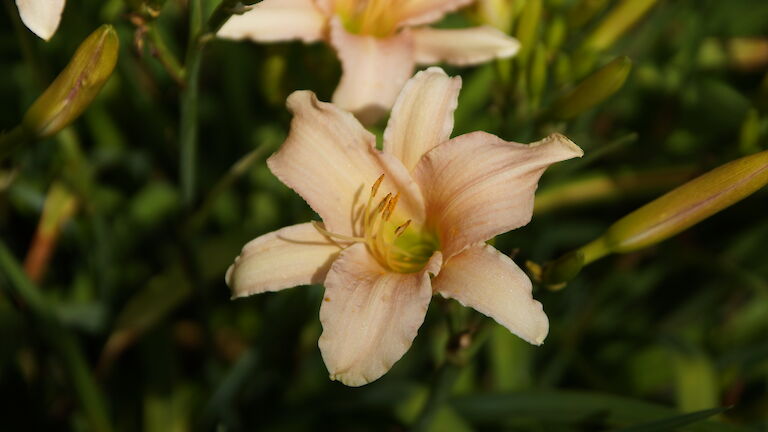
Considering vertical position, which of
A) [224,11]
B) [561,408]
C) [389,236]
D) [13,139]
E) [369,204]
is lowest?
[561,408]

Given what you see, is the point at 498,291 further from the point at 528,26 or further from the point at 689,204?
the point at 528,26

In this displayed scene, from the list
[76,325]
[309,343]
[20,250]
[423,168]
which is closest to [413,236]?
[423,168]

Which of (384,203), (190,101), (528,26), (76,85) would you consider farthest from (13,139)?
(528,26)

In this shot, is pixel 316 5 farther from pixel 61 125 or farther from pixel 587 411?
pixel 587 411

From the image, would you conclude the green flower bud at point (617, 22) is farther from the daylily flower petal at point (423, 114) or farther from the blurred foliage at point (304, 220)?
the daylily flower petal at point (423, 114)

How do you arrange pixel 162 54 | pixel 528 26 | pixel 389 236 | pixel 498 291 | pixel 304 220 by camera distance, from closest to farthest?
pixel 498 291
pixel 162 54
pixel 389 236
pixel 528 26
pixel 304 220

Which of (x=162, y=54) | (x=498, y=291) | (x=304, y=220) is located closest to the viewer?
(x=498, y=291)
